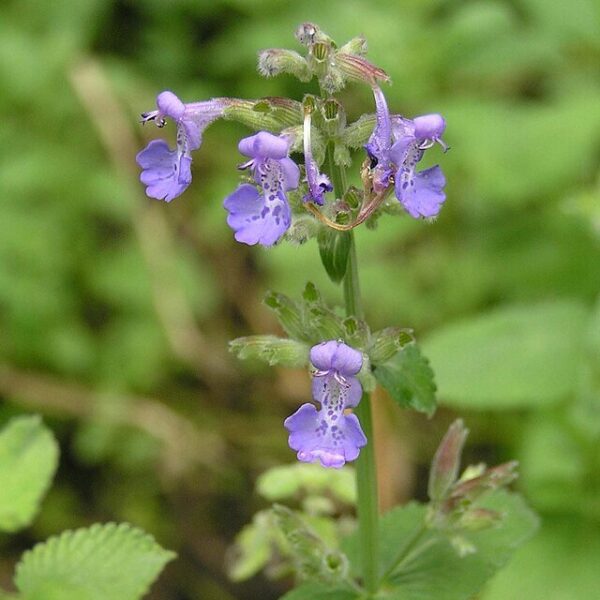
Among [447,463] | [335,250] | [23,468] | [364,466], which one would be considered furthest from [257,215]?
[23,468]

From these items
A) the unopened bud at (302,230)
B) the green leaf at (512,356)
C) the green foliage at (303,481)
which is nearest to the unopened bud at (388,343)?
the unopened bud at (302,230)

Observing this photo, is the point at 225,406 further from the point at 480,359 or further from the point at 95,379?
the point at 480,359

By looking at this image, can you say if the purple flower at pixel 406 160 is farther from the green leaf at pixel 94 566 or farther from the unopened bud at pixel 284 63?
the green leaf at pixel 94 566

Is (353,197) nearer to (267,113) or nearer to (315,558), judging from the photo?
(267,113)

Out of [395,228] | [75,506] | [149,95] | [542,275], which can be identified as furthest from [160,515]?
[149,95]

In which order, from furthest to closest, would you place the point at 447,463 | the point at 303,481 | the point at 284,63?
the point at 303,481 → the point at 447,463 → the point at 284,63
